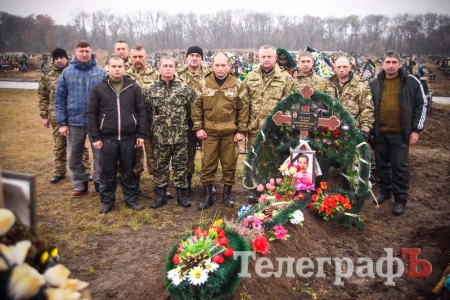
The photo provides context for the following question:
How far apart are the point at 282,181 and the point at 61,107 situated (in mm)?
3340

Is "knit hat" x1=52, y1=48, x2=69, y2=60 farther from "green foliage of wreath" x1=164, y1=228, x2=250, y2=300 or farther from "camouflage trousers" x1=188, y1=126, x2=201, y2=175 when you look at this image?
"green foliage of wreath" x1=164, y1=228, x2=250, y2=300

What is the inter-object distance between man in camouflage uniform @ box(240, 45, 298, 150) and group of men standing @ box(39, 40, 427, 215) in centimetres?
1

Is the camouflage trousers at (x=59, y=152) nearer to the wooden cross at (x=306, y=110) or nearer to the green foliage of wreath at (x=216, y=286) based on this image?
the wooden cross at (x=306, y=110)

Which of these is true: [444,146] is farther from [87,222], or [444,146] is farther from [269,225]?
[87,222]

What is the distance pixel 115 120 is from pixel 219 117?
4.57ft

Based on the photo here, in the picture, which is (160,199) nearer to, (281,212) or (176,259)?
(281,212)

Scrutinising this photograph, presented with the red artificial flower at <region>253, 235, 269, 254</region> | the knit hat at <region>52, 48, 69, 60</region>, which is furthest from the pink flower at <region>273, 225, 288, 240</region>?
the knit hat at <region>52, 48, 69, 60</region>

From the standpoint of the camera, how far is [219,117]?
5031mm

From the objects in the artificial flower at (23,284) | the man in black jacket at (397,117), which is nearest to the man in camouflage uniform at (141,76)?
the man in black jacket at (397,117)

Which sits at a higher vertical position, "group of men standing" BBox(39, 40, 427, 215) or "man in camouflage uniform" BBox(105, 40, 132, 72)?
"man in camouflage uniform" BBox(105, 40, 132, 72)

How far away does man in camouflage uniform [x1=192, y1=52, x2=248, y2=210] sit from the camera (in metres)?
4.98

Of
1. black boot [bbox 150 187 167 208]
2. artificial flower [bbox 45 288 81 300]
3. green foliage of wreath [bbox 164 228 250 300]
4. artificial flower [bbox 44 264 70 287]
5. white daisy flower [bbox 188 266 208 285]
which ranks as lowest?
black boot [bbox 150 187 167 208]

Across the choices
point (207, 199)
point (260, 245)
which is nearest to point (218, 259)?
point (260, 245)

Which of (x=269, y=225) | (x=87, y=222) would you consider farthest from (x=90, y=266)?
(x=269, y=225)
